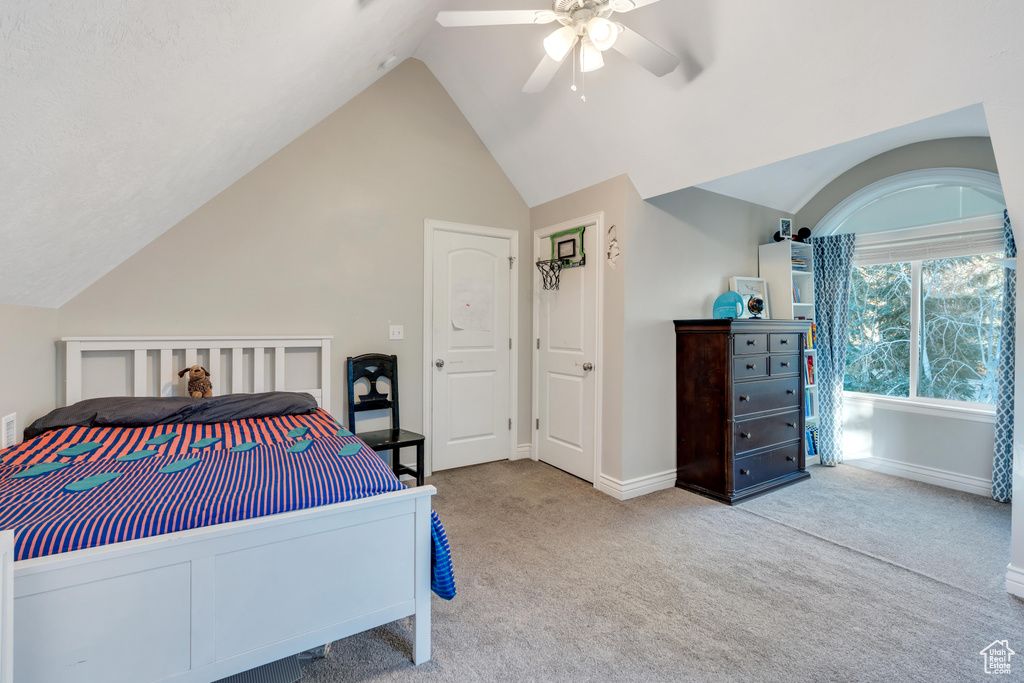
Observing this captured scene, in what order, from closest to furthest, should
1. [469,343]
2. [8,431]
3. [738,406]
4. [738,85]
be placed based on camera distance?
[8,431] < [738,85] < [738,406] < [469,343]

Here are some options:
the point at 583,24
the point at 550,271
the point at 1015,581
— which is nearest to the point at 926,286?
the point at 1015,581

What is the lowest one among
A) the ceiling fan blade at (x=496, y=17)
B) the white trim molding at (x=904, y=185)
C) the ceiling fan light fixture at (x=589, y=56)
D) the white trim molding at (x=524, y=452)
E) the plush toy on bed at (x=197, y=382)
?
the white trim molding at (x=524, y=452)

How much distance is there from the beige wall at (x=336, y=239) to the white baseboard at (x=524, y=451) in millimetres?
673

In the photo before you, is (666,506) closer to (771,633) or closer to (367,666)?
(771,633)

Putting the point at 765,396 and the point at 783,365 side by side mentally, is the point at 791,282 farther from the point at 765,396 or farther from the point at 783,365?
the point at 765,396

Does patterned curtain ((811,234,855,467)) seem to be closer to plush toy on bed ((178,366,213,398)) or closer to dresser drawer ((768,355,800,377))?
dresser drawer ((768,355,800,377))

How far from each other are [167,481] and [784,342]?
363cm

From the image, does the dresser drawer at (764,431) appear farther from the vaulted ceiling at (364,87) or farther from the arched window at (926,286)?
the vaulted ceiling at (364,87)

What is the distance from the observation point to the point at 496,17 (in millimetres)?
1848

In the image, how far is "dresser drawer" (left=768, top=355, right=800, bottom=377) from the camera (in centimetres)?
333

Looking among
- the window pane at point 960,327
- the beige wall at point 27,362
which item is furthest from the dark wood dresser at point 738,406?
the beige wall at point 27,362

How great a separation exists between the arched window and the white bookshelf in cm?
32

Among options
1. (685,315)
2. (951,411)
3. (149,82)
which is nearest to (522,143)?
(685,315)

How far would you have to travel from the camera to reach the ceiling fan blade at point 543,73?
2.03m
